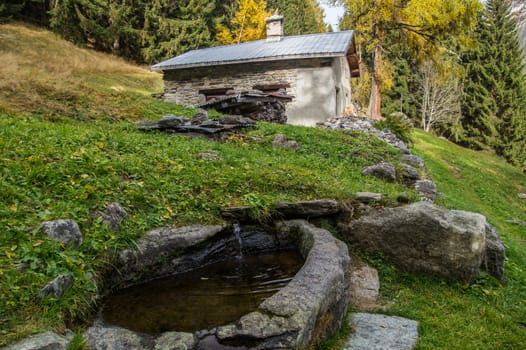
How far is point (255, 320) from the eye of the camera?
248 centimetres

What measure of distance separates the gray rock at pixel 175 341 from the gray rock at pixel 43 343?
0.56m

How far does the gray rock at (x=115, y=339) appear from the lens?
235 cm

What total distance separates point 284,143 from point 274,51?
26.8 feet

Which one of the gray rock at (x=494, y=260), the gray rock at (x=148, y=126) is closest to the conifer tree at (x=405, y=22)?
the gray rock at (x=148, y=126)

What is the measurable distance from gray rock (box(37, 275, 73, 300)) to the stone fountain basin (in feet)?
1.18

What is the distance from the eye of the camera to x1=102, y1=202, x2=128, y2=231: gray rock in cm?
369

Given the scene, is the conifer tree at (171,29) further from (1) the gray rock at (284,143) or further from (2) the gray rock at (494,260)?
(2) the gray rock at (494,260)

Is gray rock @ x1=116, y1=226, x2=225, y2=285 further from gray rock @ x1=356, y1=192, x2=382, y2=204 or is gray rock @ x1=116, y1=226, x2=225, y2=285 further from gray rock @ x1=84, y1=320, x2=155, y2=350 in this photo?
gray rock @ x1=356, y1=192, x2=382, y2=204

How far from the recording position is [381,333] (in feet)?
10.2

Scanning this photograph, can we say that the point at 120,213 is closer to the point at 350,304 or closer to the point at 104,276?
the point at 104,276

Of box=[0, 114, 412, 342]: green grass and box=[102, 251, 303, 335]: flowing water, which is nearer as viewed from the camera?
box=[0, 114, 412, 342]: green grass

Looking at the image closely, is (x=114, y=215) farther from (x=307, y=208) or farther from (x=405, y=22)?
(x=405, y=22)

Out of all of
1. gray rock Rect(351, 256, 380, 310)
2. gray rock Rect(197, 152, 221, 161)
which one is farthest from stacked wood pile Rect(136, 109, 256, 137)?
gray rock Rect(351, 256, 380, 310)

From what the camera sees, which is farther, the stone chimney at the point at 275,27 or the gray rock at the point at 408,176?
the stone chimney at the point at 275,27
